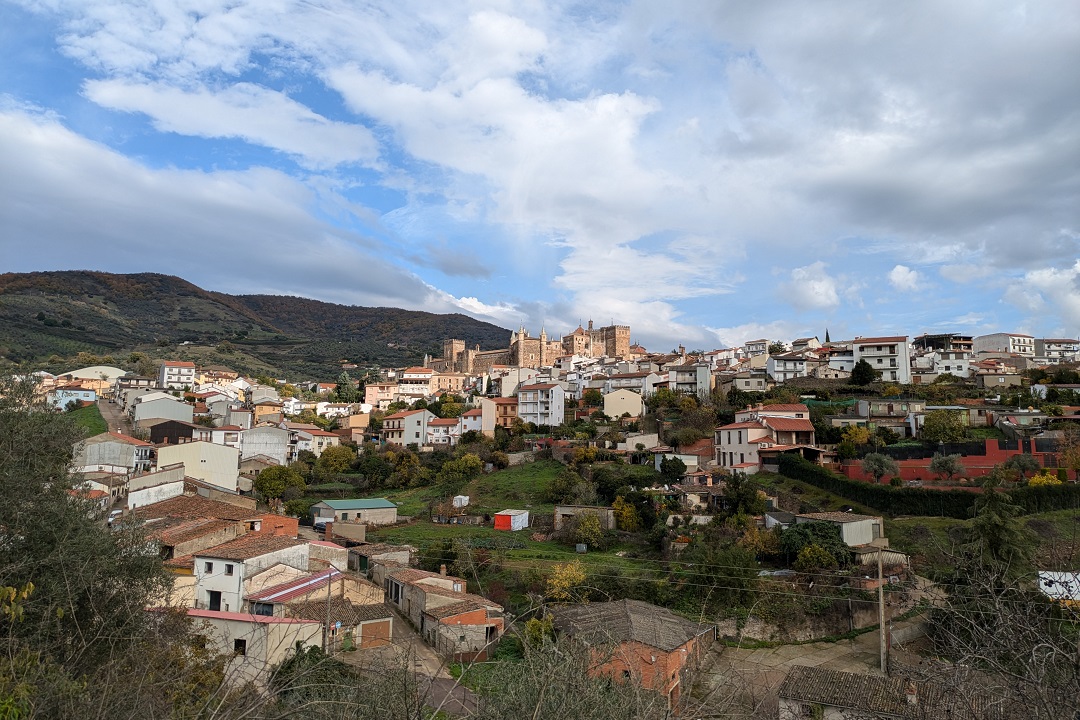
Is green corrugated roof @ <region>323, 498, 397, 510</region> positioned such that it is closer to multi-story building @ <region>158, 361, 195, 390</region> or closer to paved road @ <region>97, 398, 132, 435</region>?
paved road @ <region>97, 398, 132, 435</region>

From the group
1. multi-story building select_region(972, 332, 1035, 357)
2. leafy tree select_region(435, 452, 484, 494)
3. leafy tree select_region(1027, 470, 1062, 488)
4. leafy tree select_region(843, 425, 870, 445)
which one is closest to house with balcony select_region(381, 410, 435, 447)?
leafy tree select_region(435, 452, 484, 494)

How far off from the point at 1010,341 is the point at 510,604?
78.6m

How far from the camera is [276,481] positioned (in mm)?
40750

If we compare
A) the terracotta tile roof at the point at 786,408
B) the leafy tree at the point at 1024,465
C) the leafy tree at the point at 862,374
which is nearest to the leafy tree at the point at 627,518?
the terracotta tile roof at the point at 786,408

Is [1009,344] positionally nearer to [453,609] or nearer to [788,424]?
[788,424]

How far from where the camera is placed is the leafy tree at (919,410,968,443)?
1391 inches

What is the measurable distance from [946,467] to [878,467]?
9.50 feet

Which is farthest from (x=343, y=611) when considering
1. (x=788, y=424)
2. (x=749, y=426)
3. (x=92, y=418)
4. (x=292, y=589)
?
(x=92, y=418)

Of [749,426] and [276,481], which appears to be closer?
[749,426]

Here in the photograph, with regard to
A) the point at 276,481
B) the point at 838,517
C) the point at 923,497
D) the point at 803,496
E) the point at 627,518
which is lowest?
the point at 627,518

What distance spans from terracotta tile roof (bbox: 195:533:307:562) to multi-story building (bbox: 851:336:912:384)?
157ft

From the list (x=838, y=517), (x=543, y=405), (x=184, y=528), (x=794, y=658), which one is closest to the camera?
(x=794, y=658)

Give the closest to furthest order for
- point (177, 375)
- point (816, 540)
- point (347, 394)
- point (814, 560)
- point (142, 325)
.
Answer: point (814, 560)
point (816, 540)
point (177, 375)
point (347, 394)
point (142, 325)

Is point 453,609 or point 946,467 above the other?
point 946,467
